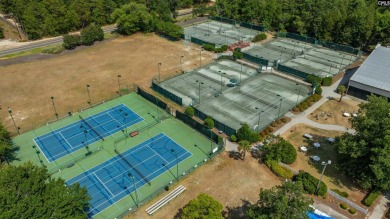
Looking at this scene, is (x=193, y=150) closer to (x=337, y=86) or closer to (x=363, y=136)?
(x=363, y=136)

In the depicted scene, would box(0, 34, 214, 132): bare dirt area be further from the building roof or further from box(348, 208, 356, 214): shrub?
box(348, 208, 356, 214): shrub

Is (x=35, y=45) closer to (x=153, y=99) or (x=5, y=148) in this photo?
(x=153, y=99)

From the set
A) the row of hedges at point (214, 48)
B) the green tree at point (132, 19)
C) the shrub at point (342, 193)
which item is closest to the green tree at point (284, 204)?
the shrub at point (342, 193)

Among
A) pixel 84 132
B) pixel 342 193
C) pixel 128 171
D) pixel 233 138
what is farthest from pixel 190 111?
pixel 342 193

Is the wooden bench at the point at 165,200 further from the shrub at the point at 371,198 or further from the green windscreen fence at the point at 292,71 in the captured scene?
the green windscreen fence at the point at 292,71

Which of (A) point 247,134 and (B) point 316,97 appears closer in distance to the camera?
(A) point 247,134

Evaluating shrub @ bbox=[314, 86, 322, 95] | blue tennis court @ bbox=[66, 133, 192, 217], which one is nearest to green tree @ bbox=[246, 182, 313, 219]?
blue tennis court @ bbox=[66, 133, 192, 217]
